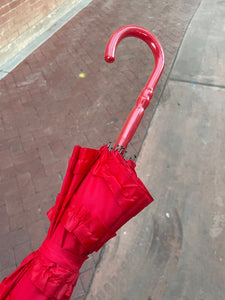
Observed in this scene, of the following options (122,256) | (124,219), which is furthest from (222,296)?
(124,219)

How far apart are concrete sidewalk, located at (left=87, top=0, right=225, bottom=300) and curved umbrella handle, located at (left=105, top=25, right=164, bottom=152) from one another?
1777mm

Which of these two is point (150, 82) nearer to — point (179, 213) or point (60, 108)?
point (179, 213)

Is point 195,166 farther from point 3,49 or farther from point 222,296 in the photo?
point 3,49

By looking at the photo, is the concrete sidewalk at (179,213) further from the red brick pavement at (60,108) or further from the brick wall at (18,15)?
the brick wall at (18,15)

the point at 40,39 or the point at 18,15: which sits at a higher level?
the point at 18,15

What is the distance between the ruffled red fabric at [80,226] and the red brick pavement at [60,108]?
161cm

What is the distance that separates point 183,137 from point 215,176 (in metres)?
0.75

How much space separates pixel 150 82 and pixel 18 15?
14.2ft

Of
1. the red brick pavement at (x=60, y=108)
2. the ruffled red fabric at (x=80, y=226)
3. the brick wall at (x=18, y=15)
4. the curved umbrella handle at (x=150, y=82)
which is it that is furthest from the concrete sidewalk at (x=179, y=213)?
the brick wall at (x=18, y=15)

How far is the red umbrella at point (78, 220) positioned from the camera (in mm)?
996

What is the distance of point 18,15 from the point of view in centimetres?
464

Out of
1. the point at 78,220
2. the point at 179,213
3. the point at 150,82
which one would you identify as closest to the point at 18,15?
the point at 150,82

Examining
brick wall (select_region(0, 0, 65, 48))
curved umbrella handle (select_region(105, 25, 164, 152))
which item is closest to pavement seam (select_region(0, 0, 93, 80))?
brick wall (select_region(0, 0, 65, 48))

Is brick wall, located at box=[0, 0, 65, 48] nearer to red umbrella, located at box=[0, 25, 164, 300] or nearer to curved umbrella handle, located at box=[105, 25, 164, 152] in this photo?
curved umbrella handle, located at box=[105, 25, 164, 152]
